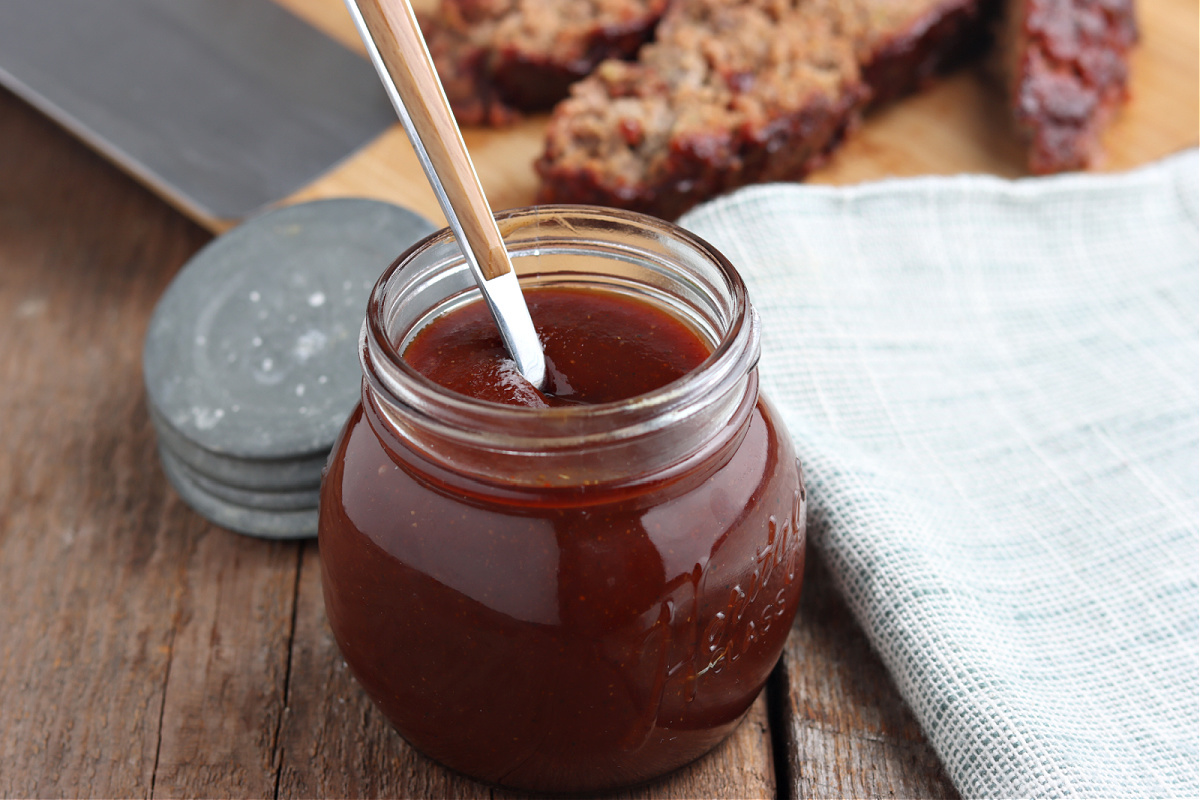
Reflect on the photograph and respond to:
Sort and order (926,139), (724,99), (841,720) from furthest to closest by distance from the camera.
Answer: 1. (926,139)
2. (724,99)
3. (841,720)

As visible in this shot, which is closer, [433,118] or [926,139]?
[433,118]

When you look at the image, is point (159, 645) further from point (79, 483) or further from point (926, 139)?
point (926, 139)

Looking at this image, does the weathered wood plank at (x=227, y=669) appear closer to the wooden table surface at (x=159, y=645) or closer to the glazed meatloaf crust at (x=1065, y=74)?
the wooden table surface at (x=159, y=645)

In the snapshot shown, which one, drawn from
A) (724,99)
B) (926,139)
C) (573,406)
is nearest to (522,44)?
(724,99)

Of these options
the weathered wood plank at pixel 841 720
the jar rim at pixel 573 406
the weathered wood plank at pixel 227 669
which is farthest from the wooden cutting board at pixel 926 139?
the weathered wood plank at pixel 841 720

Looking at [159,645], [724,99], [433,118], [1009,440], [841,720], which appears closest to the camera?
[433,118]

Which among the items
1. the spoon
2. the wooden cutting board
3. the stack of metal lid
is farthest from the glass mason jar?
the wooden cutting board
